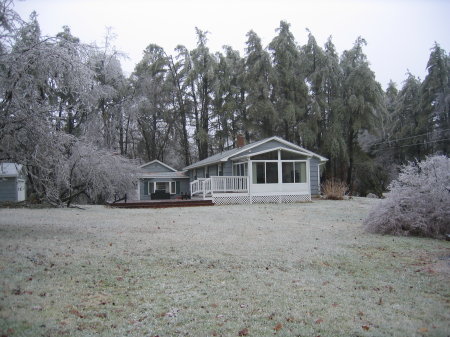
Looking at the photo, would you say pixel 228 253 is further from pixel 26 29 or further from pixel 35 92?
pixel 26 29

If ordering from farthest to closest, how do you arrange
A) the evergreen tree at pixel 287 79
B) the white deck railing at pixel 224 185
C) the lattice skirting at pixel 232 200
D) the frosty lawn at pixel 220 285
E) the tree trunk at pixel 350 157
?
the tree trunk at pixel 350 157 < the evergreen tree at pixel 287 79 < the white deck railing at pixel 224 185 < the lattice skirting at pixel 232 200 < the frosty lawn at pixel 220 285

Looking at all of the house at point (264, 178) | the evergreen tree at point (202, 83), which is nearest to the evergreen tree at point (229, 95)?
the evergreen tree at point (202, 83)

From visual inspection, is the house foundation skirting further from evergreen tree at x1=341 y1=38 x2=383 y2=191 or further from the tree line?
evergreen tree at x1=341 y1=38 x2=383 y2=191

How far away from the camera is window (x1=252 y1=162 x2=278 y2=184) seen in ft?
68.6

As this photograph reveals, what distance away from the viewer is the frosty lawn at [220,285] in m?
3.73

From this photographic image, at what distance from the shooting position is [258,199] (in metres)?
20.5

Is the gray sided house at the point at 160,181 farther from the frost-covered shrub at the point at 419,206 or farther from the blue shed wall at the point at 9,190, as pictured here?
the frost-covered shrub at the point at 419,206

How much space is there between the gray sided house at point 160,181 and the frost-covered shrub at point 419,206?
20880 millimetres

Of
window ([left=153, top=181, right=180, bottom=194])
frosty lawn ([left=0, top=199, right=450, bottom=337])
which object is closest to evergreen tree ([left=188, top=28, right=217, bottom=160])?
window ([left=153, top=181, right=180, bottom=194])

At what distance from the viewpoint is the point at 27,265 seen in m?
5.53

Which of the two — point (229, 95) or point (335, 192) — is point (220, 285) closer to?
point (335, 192)

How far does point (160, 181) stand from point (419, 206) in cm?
2255

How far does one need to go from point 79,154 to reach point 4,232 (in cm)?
637

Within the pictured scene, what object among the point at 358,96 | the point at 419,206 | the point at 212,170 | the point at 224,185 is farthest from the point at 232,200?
the point at 358,96
